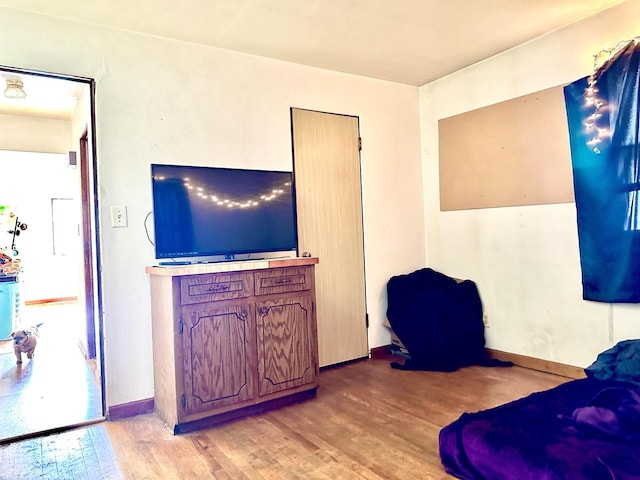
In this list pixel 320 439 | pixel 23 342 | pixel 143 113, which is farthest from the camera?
pixel 23 342

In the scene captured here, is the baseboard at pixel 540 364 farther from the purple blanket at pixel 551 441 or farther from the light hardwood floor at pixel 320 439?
the purple blanket at pixel 551 441

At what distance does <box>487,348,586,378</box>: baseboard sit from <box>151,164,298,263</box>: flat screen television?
194 cm

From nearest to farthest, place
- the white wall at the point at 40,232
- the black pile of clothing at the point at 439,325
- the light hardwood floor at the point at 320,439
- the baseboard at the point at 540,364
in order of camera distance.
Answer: the light hardwood floor at the point at 320,439 → the baseboard at the point at 540,364 → the black pile of clothing at the point at 439,325 → the white wall at the point at 40,232

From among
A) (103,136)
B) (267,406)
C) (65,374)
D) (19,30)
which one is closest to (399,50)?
(103,136)

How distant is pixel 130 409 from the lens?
2.76m

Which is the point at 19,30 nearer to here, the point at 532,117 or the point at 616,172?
the point at 532,117

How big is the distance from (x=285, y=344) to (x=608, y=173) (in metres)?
2.33

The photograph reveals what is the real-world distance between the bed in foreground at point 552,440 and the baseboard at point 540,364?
1.00 metres

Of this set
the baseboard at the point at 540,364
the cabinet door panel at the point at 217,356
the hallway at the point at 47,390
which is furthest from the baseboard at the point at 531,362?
the hallway at the point at 47,390

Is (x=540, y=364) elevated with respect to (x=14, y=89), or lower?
lower

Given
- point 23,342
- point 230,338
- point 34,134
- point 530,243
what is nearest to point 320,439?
point 230,338

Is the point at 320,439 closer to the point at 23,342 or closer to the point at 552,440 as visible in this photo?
the point at 552,440

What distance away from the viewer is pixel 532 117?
337 centimetres

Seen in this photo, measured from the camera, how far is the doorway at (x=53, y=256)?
280 centimetres
